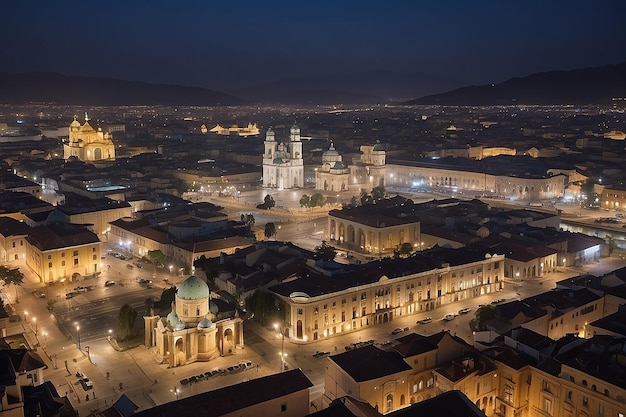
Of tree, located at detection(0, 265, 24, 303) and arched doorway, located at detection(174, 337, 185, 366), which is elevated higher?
tree, located at detection(0, 265, 24, 303)

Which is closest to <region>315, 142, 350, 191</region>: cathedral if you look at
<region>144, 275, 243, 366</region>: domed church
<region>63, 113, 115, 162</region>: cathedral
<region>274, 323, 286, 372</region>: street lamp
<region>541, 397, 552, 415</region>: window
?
<region>63, 113, 115, 162</region>: cathedral

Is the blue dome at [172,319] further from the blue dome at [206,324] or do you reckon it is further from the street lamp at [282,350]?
the street lamp at [282,350]

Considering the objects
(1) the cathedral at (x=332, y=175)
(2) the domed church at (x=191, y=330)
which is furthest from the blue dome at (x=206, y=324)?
(1) the cathedral at (x=332, y=175)

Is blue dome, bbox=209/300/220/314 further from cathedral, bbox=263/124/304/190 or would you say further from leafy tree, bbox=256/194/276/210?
cathedral, bbox=263/124/304/190

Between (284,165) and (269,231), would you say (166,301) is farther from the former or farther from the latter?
(284,165)

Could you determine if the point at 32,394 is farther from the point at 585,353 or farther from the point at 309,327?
the point at 585,353

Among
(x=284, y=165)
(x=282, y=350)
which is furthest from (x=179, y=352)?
(x=284, y=165)
